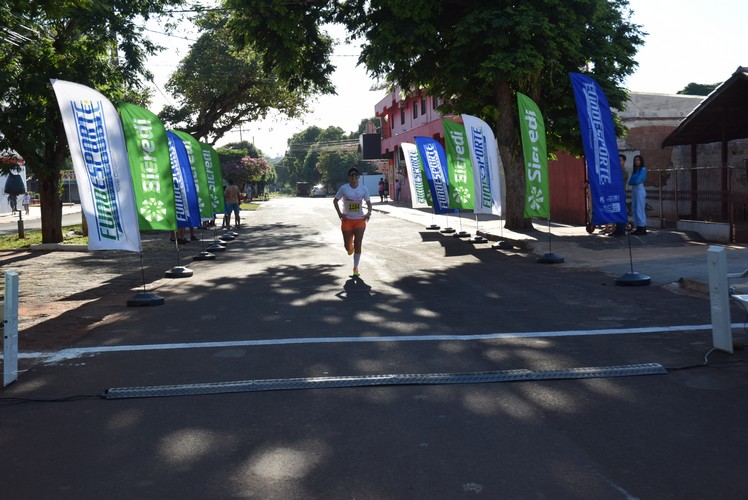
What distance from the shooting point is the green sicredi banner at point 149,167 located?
36.9 ft

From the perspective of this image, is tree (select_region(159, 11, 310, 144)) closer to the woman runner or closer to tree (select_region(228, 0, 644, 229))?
tree (select_region(228, 0, 644, 229))

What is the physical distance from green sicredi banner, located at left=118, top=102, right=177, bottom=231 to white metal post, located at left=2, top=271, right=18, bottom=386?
5.05 metres

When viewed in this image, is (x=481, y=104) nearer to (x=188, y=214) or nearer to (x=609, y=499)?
(x=188, y=214)

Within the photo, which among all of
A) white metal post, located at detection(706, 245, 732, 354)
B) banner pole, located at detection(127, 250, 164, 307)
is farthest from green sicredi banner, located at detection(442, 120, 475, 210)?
white metal post, located at detection(706, 245, 732, 354)

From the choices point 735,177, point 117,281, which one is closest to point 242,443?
point 117,281

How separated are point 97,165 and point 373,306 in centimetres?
407

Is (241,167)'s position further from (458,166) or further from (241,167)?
(458,166)

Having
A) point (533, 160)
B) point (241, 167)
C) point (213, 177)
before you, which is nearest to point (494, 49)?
point (533, 160)

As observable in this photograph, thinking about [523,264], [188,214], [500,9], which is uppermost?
[500,9]

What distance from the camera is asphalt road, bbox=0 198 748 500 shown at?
390 centimetres

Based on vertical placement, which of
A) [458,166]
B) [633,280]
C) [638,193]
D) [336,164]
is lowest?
[633,280]

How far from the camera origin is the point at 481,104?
68.2ft

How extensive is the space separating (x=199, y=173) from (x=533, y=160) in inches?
318

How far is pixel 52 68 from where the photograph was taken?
18.6m
